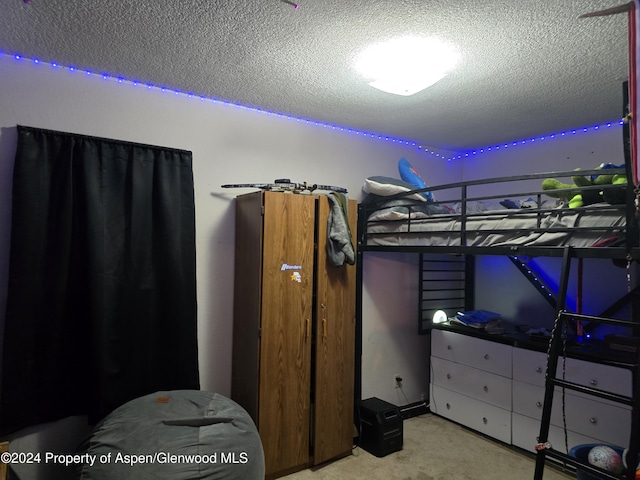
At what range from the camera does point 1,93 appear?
7.07 feet

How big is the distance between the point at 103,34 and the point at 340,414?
2.74 meters

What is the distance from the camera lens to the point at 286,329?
2.62 m

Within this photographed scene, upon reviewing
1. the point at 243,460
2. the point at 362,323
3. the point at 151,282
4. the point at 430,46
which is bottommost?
the point at 243,460

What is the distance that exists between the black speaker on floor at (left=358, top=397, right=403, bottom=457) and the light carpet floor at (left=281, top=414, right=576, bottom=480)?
5 centimetres

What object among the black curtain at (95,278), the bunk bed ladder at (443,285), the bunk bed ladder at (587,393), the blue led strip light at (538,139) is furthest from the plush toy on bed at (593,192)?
the black curtain at (95,278)

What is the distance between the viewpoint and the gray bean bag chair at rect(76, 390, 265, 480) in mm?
1774

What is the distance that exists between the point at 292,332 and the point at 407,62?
1.78 meters

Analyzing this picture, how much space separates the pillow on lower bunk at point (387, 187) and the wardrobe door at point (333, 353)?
39 centimetres

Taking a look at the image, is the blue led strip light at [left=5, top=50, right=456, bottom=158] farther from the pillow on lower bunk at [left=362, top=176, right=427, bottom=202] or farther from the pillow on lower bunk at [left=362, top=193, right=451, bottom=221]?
the pillow on lower bunk at [left=362, top=193, right=451, bottom=221]

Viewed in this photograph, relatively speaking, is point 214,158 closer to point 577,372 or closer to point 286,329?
point 286,329

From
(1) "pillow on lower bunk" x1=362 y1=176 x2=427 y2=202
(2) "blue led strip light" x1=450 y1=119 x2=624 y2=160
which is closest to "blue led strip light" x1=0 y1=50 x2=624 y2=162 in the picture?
(2) "blue led strip light" x1=450 y1=119 x2=624 y2=160

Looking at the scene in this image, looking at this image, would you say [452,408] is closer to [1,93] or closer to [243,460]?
[243,460]

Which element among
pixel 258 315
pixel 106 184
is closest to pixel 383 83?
pixel 258 315

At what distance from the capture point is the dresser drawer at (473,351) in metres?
3.14
